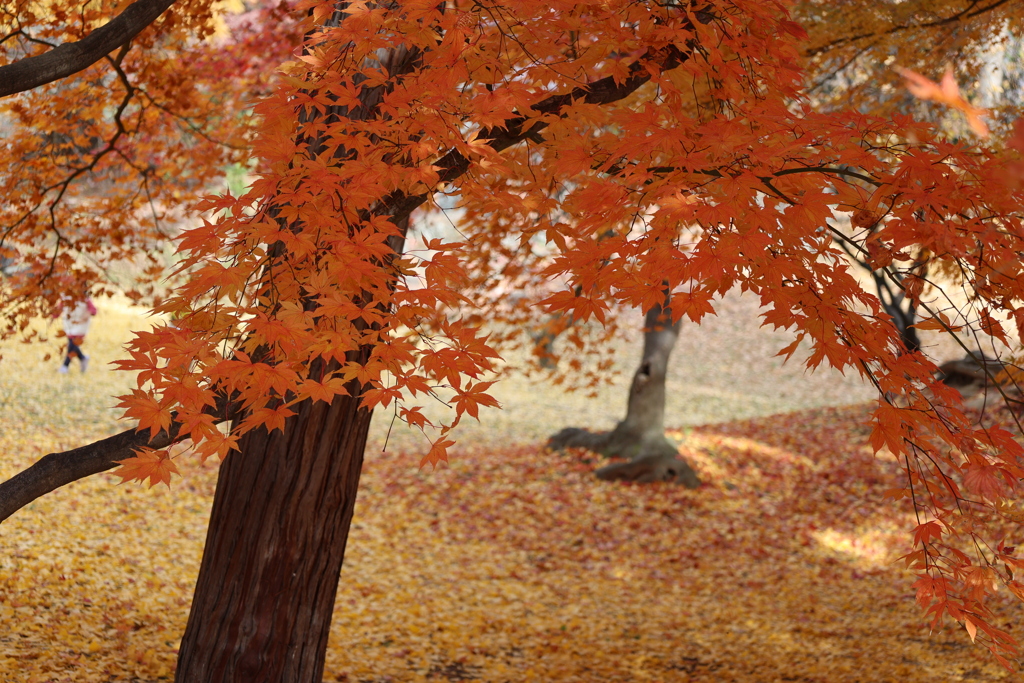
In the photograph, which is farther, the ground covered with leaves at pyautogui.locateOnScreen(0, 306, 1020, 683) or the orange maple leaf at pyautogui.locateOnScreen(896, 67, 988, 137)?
the ground covered with leaves at pyautogui.locateOnScreen(0, 306, 1020, 683)

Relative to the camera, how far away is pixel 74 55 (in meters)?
2.59

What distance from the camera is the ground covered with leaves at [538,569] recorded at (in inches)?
197

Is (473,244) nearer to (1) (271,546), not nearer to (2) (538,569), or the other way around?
(1) (271,546)

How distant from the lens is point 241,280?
2430mm

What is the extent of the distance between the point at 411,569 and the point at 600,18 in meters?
5.81

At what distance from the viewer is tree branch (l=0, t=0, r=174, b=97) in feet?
8.14

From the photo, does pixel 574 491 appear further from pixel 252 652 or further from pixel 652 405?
pixel 252 652

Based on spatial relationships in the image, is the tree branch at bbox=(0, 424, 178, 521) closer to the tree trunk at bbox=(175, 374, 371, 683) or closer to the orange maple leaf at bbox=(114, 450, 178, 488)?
the orange maple leaf at bbox=(114, 450, 178, 488)

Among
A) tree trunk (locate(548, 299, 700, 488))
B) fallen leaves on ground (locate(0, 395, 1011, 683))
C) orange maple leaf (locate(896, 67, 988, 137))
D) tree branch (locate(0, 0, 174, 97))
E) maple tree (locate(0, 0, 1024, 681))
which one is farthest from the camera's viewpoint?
tree trunk (locate(548, 299, 700, 488))

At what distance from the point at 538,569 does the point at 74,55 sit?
244 inches

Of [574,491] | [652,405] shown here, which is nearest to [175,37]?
[574,491]

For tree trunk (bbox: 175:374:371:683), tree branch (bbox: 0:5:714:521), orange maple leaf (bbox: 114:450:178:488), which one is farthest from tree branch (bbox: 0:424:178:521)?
tree trunk (bbox: 175:374:371:683)

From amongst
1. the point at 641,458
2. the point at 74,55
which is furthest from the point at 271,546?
the point at 641,458

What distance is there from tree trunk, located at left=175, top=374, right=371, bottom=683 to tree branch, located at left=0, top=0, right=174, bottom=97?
1.61 meters
